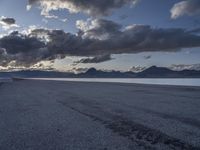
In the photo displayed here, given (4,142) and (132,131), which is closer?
(4,142)

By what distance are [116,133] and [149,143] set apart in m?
2.23

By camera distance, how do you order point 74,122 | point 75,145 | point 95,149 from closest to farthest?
point 95,149, point 75,145, point 74,122

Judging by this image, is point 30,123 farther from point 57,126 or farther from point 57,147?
point 57,147

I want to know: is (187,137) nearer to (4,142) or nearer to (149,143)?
(149,143)

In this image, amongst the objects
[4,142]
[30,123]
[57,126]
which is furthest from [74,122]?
[4,142]

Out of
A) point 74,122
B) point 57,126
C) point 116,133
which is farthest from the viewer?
point 74,122

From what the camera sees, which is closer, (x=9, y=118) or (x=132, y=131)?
(x=132, y=131)

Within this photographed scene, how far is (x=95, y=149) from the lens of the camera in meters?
10.1

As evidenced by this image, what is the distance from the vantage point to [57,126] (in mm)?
14734

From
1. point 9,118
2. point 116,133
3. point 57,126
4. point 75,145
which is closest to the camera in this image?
point 75,145

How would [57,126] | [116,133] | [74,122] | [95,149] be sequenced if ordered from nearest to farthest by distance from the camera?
[95,149] < [116,133] < [57,126] < [74,122]

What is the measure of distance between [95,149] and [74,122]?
5813mm

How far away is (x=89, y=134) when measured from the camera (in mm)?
12609

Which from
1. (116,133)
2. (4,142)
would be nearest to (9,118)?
(4,142)
